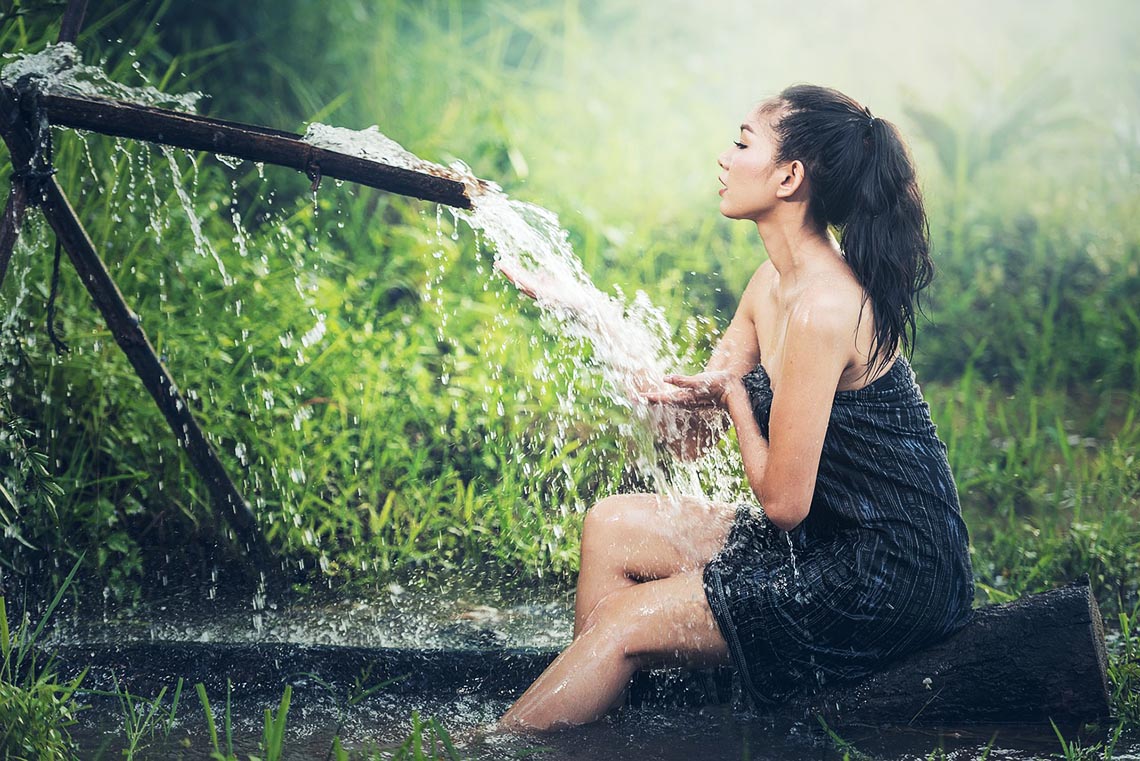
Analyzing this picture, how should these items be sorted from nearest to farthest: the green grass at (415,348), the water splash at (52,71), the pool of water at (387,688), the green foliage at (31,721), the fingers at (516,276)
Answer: the green foliage at (31,721) → the water splash at (52,71) → the pool of water at (387,688) → the fingers at (516,276) → the green grass at (415,348)

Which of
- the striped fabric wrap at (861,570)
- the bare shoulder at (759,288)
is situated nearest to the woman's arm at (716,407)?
the bare shoulder at (759,288)

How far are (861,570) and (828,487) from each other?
0.21 meters

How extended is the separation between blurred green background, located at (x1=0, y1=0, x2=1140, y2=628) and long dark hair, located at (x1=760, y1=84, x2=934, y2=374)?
0.92 ft

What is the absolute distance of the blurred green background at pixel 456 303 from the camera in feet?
11.6

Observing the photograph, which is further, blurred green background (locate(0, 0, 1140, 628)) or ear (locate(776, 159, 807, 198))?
blurred green background (locate(0, 0, 1140, 628))

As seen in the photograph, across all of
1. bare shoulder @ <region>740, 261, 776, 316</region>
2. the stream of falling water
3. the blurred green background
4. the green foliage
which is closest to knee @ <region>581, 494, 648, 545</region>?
the stream of falling water

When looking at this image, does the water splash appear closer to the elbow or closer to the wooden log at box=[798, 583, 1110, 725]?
the elbow

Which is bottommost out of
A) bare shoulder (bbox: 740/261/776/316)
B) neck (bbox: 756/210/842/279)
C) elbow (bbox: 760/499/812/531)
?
elbow (bbox: 760/499/812/531)

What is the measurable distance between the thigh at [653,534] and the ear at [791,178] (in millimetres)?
864

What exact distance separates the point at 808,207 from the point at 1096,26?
7.60 m

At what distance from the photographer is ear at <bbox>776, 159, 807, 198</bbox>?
255 centimetres

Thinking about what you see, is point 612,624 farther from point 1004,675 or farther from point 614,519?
point 1004,675

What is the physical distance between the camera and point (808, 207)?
2605mm

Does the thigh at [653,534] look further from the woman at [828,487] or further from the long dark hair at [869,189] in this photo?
the long dark hair at [869,189]
